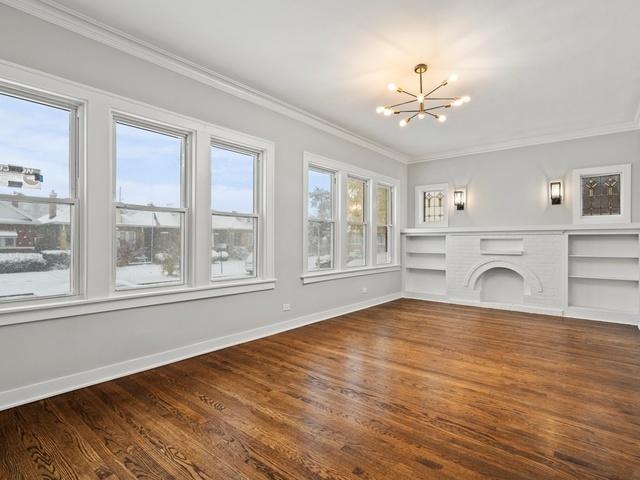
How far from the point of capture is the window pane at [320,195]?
5.26 meters

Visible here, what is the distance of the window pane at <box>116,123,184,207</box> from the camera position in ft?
10.5

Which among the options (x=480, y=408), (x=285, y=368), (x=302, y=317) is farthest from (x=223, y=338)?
(x=480, y=408)

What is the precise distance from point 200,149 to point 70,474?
113 inches

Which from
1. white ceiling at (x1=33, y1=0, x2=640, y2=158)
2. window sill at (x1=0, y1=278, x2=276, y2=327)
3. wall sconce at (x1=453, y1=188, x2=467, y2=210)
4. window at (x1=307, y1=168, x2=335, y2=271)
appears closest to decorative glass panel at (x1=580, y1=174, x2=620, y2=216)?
white ceiling at (x1=33, y1=0, x2=640, y2=158)

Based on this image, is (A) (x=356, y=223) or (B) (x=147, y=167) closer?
(B) (x=147, y=167)

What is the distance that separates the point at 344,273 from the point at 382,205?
1.98 metres

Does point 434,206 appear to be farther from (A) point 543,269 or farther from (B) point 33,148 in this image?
(B) point 33,148

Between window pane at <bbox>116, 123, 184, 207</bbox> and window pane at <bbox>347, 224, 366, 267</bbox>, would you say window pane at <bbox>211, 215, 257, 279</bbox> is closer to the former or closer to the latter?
window pane at <bbox>116, 123, 184, 207</bbox>

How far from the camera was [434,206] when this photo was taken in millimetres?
7270

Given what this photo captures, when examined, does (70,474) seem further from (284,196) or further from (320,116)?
(320,116)

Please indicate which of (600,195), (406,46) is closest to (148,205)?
(406,46)

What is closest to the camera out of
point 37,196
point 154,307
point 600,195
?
point 37,196

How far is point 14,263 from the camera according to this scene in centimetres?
263

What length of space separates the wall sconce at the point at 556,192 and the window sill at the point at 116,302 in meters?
5.05
